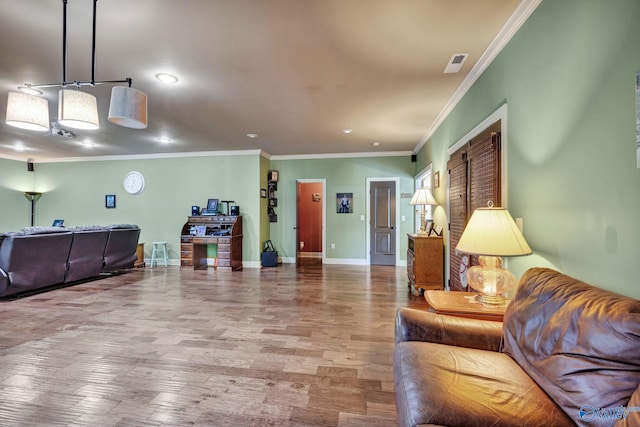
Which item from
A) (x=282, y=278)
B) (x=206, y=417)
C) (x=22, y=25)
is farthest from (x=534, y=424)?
(x=282, y=278)

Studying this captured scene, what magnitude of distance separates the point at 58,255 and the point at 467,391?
5571 millimetres

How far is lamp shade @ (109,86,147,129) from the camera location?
222 centimetres

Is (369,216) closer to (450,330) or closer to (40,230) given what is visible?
(450,330)

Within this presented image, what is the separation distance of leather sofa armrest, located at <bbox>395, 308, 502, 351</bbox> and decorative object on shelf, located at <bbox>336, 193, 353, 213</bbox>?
4.99 m

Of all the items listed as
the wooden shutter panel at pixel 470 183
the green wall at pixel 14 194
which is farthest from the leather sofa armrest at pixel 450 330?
the green wall at pixel 14 194

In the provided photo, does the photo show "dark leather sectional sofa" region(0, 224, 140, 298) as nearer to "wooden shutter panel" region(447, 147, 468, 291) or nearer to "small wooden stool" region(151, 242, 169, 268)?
"small wooden stool" region(151, 242, 169, 268)

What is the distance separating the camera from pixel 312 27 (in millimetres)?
2074

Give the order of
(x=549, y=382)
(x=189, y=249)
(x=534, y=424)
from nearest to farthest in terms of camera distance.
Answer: (x=534, y=424) < (x=549, y=382) < (x=189, y=249)

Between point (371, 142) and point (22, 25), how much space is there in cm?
471

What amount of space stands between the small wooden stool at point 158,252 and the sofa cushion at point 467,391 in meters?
6.43

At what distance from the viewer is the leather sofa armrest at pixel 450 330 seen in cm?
153

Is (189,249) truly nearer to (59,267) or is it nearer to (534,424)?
(59,267)

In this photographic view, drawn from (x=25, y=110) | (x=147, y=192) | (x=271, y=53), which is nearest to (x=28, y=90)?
(x=25, y=110)

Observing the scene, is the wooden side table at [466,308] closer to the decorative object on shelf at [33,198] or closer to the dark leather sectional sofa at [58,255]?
the dark leather sectional sofa at [58,255]
